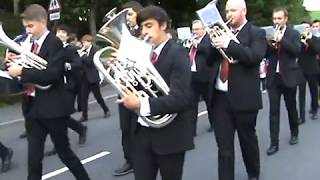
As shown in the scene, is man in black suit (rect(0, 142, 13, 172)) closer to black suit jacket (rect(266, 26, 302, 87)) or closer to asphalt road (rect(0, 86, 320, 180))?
asphalt road (rect(0, 86, 320, 180))

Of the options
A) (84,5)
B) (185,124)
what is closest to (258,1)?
(84,5)

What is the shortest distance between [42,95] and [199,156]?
2.87 m

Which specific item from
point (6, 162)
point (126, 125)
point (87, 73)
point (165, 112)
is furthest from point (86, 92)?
point (165, 112)

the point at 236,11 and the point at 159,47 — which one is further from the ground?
the point at 236,11

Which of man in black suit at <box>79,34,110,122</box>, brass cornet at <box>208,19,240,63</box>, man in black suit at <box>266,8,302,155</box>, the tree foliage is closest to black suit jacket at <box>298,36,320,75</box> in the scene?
man in black suit at <box>266,8,302,155</box>

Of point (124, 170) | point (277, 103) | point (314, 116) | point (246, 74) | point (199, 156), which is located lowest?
point (314, 116)

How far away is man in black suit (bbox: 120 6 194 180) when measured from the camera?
404 centimetres

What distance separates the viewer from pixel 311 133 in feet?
30.0

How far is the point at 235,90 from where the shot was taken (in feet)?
18.8

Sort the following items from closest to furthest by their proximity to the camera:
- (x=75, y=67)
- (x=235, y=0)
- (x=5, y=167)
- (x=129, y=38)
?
1. (x=129, y=38)
2. (x=235, y=0)
3. (x=5, y=167)
4. (x=75, y=67)

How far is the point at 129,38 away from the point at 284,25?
4.04m

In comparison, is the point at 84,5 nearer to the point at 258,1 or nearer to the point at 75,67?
the point at 258,1

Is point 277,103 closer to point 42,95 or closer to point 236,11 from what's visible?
point 236,11

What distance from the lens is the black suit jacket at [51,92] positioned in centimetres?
532
